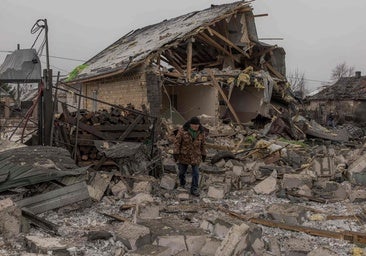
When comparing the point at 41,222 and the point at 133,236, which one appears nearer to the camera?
the point at 133,236

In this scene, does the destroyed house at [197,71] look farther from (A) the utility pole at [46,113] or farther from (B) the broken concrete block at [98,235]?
(B) the broken concrete block at [98,235]

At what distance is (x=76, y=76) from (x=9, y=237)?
49.0ft

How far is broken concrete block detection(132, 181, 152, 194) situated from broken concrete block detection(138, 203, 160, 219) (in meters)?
1.34

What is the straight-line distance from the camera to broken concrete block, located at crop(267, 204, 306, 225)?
20.9ft

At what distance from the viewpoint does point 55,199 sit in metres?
6.59

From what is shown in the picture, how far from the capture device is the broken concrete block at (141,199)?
7309 mm

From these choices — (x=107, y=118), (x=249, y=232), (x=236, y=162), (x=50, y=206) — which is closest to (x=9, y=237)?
(x=50, y=206)

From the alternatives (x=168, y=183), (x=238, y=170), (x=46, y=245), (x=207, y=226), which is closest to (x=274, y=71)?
(x=238, y=170)

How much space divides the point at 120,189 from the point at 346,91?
107 feet

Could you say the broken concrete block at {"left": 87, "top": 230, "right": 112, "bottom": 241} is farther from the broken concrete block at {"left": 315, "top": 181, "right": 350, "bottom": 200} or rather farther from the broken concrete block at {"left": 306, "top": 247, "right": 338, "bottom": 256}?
the broken concrete block at {"left": 315, "top": 181, "right": 350, "bottom": 200}

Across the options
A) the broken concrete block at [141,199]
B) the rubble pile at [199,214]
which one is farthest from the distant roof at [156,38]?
the broken concrete block at [141,199]

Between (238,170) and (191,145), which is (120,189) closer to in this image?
(191,145)

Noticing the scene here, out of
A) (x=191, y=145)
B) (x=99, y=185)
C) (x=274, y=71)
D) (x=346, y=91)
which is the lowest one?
(x=99, y=185)

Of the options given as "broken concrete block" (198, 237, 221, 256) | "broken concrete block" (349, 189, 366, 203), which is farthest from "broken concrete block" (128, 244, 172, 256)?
"broken concrete block" (349, 189, 366, 203)
